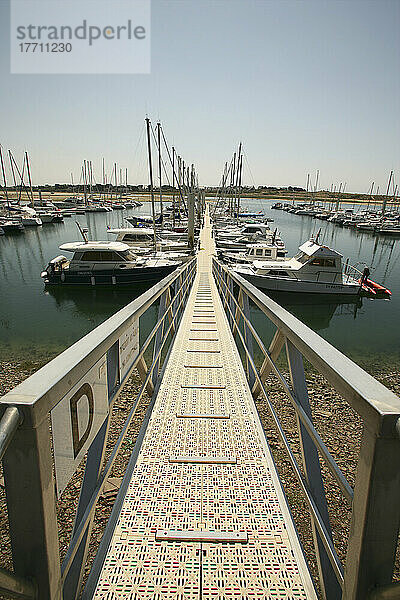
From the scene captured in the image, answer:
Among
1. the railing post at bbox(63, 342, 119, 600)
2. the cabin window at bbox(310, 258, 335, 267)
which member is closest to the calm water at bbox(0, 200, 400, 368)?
the cabin window at bbox(310, 258, 335, 267)

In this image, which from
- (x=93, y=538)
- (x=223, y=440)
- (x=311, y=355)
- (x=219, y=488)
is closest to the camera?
(x=311, y=355)

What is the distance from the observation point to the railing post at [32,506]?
0.94m

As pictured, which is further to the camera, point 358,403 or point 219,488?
point 219,488

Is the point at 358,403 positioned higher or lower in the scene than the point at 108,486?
higher

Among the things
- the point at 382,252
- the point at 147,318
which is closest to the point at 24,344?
the point at 147,318

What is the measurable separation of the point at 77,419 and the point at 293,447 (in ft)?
20.9

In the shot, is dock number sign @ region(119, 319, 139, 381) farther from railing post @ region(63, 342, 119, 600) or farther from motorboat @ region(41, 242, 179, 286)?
motorboat @ region(41, 242, 179, 286)

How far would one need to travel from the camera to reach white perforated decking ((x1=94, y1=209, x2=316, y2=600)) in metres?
1.59

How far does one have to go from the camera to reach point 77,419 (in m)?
1.33

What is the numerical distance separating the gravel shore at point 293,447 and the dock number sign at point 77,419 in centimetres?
211

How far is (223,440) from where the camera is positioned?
2637 millimetres

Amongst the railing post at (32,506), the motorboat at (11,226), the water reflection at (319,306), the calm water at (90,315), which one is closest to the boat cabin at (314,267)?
the water reflection at (319,306)

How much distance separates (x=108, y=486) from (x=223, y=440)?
366cm

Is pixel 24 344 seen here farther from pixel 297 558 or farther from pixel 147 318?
pixel 297 558
